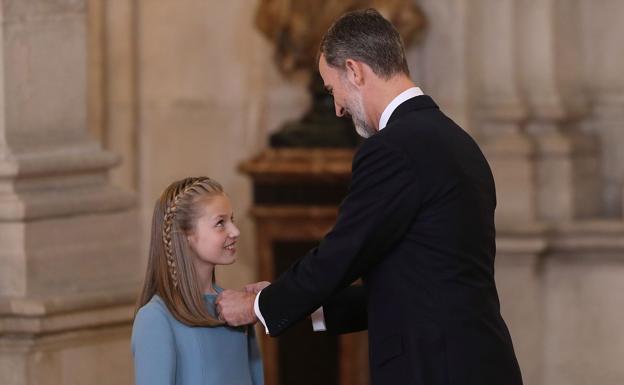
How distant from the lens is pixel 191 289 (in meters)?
4.59

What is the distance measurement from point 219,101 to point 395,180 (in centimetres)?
447

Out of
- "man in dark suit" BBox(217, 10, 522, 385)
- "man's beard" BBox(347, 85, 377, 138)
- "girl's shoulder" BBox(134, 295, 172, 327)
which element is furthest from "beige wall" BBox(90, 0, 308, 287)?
"girl's shoulder" BBox(134, 295, 172, 327)

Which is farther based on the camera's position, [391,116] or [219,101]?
[219,101]

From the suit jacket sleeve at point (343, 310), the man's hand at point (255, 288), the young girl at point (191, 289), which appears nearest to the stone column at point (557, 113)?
the suit jacket sleeve at point (343, 310)

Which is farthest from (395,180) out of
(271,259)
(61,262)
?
(271,259)

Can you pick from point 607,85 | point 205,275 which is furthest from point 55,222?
point 607,85

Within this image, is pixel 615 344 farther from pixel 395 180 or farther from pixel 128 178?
pixel 395 180

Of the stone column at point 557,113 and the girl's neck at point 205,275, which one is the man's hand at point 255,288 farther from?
the stone column at point 557,113

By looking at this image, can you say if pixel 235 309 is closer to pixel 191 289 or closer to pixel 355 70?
pixel 191 289

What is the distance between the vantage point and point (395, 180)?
4.52 m

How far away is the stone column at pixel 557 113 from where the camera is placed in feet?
26.6

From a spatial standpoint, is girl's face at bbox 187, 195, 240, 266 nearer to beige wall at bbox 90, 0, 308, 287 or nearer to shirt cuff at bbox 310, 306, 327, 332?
shirt cuff at bbox 310, 306, 327, 332

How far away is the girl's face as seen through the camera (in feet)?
15.2

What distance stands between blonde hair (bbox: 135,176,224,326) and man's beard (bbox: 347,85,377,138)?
0.45 m
